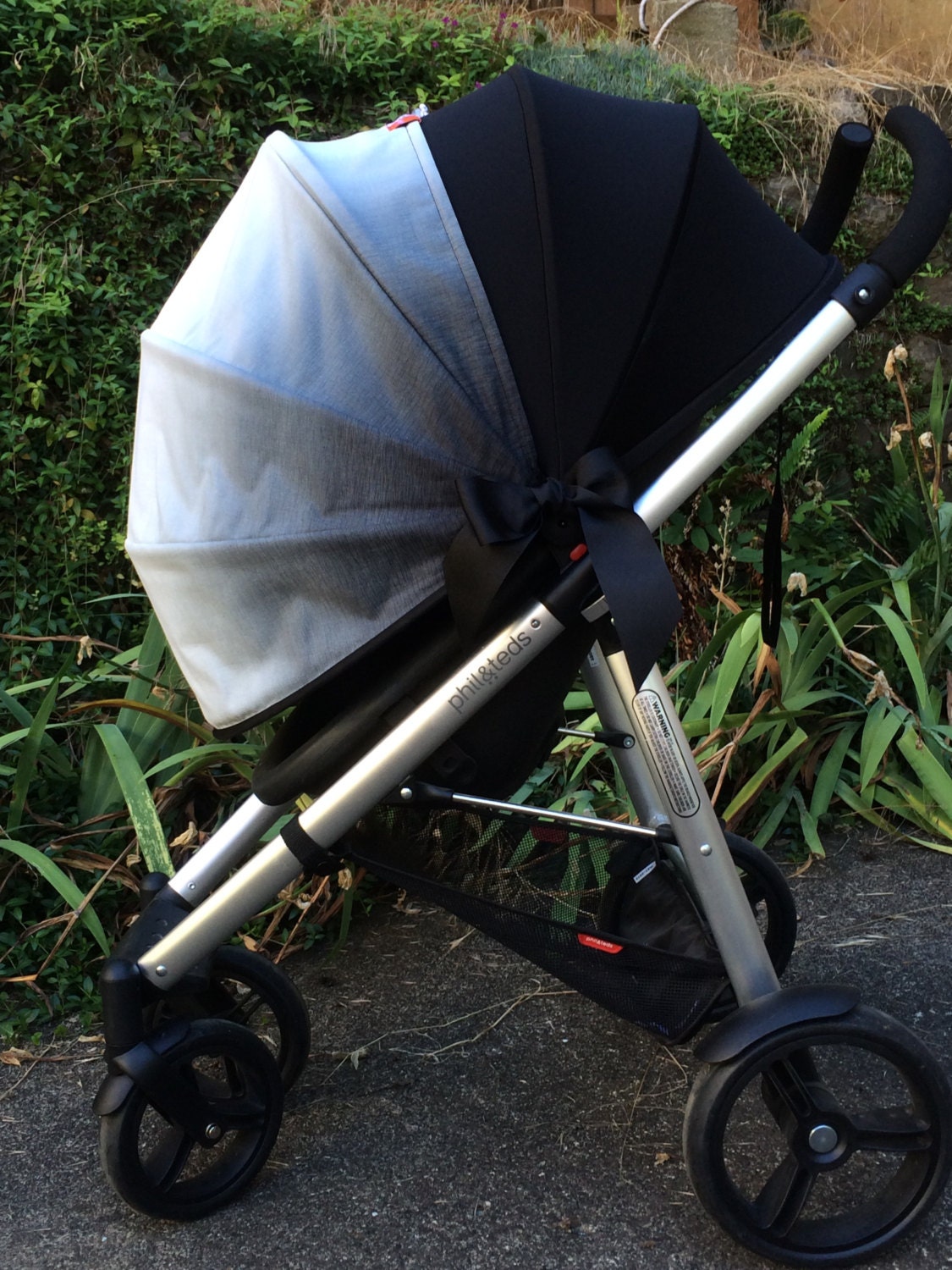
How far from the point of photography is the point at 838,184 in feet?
5.62

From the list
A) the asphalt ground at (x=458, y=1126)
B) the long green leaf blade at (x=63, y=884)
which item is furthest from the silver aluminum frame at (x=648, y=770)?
the long green leaf blade at (x=63, y=884)

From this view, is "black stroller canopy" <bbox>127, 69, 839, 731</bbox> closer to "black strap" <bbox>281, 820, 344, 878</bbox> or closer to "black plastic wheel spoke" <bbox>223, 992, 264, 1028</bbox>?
"black strap" <bbox>281, 820, 344, 878</bbox>

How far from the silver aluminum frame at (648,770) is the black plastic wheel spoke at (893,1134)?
0.23 metres

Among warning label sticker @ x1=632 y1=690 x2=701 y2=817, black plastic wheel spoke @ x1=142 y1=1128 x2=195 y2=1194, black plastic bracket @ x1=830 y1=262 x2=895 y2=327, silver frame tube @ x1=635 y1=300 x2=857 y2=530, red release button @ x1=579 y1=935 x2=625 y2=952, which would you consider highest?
black plastic bracket @ x1=830 y1=262 x2=895 y2=327

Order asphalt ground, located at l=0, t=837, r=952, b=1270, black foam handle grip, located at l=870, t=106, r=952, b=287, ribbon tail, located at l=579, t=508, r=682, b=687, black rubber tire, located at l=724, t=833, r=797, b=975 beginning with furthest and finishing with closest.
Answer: black rubber tire, located at l=724, t=833, r=797, b=975
asphalt ground, located at l=0, t=837, r=952, b=1270
black foam handle grip, located at l=870, t=106, r=952, b=287
ribbon tail, located at l=579, t=508, r=682, b=687

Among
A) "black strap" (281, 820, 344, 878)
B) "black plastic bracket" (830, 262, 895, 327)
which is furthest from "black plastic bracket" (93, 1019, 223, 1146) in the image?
"black plastic bracket" (830, 262, 895, 327)

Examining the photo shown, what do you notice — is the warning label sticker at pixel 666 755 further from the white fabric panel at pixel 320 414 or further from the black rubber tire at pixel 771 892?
the black rubber tire at pixel 771 892

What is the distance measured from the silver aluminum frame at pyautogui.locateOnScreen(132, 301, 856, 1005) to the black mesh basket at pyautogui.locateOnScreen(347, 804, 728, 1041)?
Result: 0.34 ft

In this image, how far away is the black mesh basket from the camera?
1.72 m

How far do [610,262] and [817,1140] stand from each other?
1238 mm

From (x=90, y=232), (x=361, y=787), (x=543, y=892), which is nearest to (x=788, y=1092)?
(x=543, y=892)

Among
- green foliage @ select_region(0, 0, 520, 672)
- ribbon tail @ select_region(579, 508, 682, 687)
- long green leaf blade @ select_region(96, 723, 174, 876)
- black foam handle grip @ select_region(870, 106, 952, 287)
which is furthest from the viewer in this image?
green foliage @ select_region(0, 0, 520, 672)

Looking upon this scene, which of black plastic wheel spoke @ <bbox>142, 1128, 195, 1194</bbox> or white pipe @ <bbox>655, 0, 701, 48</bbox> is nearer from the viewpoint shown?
black plastic wheel spoke @ <bbox>142, 1128, 195, 1194</bbox>

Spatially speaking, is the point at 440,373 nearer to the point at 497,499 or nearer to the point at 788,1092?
the point at 497,499
